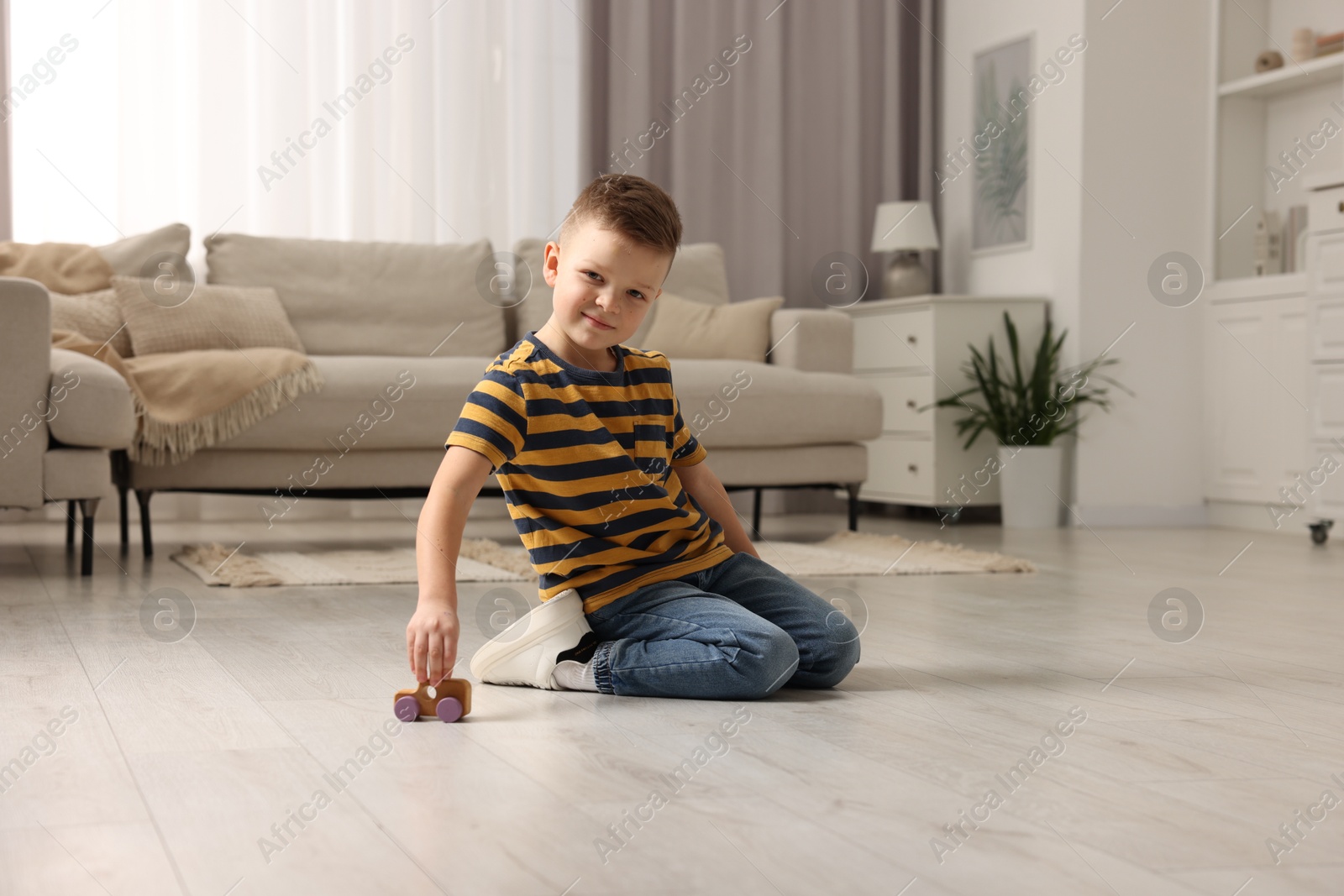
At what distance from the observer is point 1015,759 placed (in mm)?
1184

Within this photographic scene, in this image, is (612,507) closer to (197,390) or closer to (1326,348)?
(197,390)

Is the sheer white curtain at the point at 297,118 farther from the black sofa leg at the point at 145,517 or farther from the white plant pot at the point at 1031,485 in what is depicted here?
the white plant pot at the point at 1031,485

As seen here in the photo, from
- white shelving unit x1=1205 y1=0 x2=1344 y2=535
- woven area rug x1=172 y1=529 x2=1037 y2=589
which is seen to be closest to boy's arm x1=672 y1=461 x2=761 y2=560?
woven area rug x1=172 y1=529 x2=1037 y2=589

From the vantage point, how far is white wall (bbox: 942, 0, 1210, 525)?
425cm

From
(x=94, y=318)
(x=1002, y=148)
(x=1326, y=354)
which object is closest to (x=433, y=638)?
(x=94, y=318)

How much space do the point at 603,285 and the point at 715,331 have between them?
7.81 feet

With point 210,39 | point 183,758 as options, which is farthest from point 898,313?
point 183,758

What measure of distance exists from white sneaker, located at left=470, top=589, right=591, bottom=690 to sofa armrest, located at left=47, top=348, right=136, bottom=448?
4.53ft

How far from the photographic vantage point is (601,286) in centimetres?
145

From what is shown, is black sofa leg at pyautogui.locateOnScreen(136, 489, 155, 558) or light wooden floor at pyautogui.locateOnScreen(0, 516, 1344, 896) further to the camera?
black sofa leg at pyautogui.locateOnScreen(136, 489, 155, 558)

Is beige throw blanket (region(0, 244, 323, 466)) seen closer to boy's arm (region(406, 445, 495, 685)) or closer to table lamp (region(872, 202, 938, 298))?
boy's arm (region(406, 445, 495, 685))

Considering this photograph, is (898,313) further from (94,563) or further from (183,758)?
(183,758)

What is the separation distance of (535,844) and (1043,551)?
260cm

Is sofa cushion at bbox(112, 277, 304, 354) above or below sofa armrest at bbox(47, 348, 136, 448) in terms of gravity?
above
